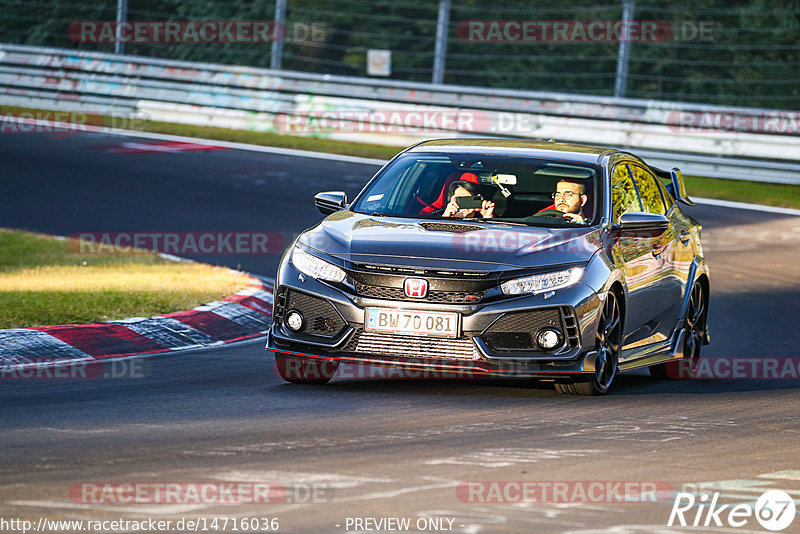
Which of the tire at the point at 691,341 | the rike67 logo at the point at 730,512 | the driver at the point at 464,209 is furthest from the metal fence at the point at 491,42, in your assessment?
the rike67 logo at the point at 730,512

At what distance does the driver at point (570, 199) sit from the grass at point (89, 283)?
126 inches

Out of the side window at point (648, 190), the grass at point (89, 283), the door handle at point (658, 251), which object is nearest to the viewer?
the door handle at point (658, 251)

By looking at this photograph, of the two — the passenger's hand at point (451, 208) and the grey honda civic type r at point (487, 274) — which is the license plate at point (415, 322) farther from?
the passenger's hand at point (451, 208)

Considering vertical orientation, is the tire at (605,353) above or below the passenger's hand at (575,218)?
below

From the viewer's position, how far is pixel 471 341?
26.9 feet

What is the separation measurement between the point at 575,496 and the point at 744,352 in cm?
542

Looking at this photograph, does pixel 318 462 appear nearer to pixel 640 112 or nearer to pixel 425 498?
pixel 425 498

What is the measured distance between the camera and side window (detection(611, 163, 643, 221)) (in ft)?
31.8

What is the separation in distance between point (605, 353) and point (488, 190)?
1.48 meters

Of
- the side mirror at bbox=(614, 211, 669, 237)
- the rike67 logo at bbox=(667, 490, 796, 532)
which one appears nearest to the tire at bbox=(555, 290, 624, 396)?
the side mirror at bbox=(614, 211, 669, 237)

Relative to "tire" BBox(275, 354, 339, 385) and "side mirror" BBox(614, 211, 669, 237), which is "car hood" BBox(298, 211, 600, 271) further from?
"tire" BBox(275, 354, 339, 385)

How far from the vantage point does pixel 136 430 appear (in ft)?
23.5

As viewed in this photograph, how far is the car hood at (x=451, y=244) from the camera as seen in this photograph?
27.3 ft

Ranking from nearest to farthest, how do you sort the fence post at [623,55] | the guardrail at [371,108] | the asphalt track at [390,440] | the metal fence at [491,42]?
the asphalt track at [390,440], the guardrail at [371,108], the fence post at [623,55], the metal fence at [491,42]
